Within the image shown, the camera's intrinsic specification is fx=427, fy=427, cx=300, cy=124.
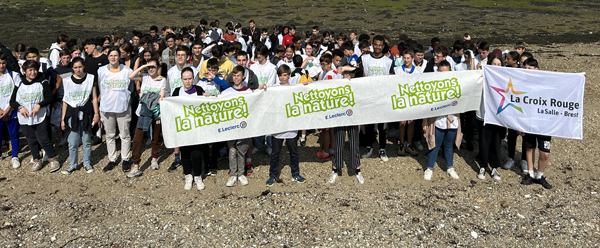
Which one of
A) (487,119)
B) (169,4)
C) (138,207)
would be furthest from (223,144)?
(169,4)

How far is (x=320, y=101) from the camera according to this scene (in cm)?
705

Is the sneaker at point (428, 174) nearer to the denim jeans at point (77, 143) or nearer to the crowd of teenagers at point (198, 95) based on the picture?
the crowd of teenagers at point (198, 95)

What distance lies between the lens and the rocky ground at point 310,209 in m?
5.67

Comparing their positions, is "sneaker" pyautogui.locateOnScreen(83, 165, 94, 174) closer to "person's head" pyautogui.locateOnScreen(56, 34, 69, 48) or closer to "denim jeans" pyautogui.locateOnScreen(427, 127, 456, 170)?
"person's head" pyautogui.locateOnScreen(56, 34, 69, 48)

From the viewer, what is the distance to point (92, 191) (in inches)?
280

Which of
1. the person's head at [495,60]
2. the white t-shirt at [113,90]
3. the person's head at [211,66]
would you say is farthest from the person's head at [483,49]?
the white t-shirt at [113,90]

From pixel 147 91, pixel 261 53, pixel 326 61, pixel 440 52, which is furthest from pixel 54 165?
pixel 440 52

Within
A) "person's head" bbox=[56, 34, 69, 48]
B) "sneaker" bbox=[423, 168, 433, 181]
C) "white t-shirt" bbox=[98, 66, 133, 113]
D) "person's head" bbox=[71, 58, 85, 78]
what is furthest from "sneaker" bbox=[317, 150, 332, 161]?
"person's head" bbox=[56, 34, 69, 48]

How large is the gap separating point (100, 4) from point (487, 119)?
45.2 m

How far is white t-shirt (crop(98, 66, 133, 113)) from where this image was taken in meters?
7.32

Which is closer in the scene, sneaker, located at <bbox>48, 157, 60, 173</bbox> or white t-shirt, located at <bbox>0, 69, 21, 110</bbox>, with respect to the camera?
white t-shirt, located at <bbox>0, 69, 21, 110</bbox>

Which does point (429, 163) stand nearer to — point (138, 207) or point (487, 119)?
point (487, 119)

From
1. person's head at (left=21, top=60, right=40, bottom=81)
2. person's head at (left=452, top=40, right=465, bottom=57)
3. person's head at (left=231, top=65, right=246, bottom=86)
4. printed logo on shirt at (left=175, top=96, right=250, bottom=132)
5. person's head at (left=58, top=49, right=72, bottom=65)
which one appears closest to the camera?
printed logo on shirt at (left=175, top=96, right=250, bottom=132)

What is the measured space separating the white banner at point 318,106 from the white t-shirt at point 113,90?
1.11 m
